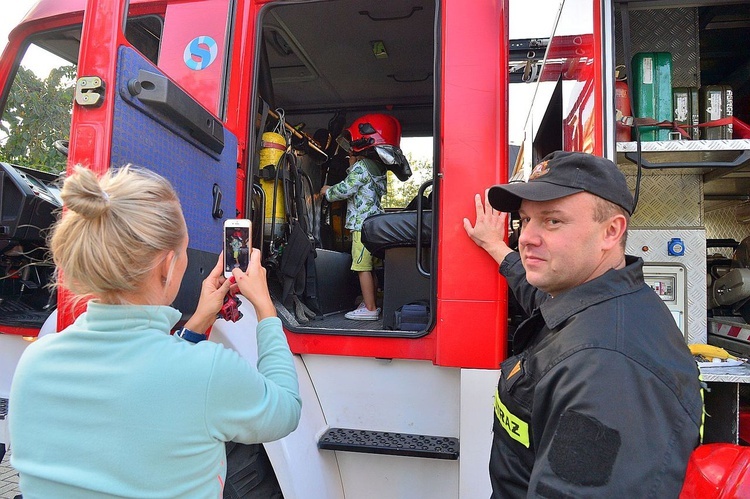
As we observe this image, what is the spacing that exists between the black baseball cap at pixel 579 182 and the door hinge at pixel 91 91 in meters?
1.08

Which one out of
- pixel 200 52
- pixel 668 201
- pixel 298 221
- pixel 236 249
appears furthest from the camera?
pixel 298 221

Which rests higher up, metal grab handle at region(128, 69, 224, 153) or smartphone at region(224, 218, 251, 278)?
metal grab handle at region(128, 69, 224, 153)

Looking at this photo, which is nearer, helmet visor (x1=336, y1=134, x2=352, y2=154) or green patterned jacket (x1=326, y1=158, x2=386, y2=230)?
green patterned jacket (x1=326, y1=158, x2=386, y2=230)

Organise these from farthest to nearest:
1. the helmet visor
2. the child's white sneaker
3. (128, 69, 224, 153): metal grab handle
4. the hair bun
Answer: the helmet visor, the child's white sneaker, (128, 69, 224, 153): metal grab handle, the hair bun

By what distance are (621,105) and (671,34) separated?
2.31 ft

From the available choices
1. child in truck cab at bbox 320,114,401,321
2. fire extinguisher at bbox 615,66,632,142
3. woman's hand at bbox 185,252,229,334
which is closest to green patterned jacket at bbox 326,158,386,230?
child in truck cab at bbox 320,114,401,321

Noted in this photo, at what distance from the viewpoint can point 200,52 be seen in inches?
→ 79.1


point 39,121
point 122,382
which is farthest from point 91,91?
point 39,121

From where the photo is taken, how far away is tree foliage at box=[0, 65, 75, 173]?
378cm

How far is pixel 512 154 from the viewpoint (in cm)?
443

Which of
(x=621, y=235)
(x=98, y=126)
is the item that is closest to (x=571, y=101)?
(x=621, y=235)

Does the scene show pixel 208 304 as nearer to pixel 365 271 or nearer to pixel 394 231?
pixel 394 231

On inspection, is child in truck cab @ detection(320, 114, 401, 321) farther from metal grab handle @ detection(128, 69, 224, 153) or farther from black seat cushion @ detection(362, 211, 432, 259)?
metal grab handle @ detection(128, 69, 224, 153)

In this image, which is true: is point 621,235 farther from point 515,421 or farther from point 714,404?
point 714,404
